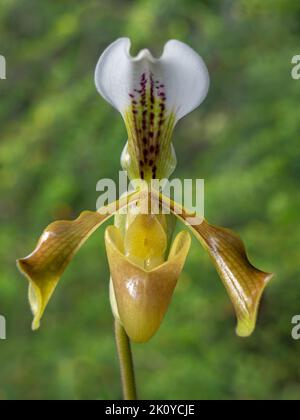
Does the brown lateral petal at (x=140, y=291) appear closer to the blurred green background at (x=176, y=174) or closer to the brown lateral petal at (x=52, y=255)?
the brown lateral petal at (x=52, y=255)

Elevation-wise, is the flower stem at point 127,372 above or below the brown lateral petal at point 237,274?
below

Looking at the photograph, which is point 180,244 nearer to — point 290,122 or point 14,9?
point 290,122

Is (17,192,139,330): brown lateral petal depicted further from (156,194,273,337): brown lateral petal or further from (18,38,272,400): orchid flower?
(156,194,273,337): brown lateral petal

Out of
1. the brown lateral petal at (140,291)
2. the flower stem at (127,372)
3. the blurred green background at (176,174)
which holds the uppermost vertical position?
the blurred green background at (176,174)

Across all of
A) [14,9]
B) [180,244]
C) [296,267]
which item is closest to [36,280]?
[180,244]

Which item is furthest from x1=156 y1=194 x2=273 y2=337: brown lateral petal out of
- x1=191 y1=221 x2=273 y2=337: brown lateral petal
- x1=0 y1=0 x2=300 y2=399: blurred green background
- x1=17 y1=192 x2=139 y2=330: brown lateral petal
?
x1=0 y1=0 x2=300 y2=399: blurred green background

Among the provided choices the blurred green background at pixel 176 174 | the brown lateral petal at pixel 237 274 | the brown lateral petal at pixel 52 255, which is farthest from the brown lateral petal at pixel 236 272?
the blurred green background at pixel 176 174

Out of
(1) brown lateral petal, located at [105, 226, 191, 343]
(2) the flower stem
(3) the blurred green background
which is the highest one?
(3) the blurred green background
